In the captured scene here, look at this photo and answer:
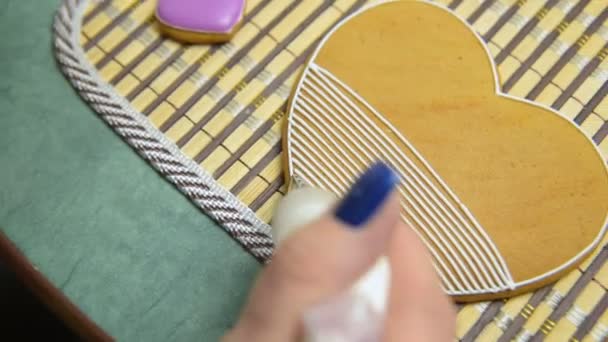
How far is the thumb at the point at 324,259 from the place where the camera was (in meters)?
0.25

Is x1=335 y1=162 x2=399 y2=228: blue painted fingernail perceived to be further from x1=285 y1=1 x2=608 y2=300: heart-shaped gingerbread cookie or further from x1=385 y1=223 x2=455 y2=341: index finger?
x1=285 y1=1 x2=608 y2=300: heart-shaped gingerbread cookie

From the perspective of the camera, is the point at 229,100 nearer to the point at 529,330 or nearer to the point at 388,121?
the point at 388,121

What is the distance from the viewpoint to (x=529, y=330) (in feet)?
1.53

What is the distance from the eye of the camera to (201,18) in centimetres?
54

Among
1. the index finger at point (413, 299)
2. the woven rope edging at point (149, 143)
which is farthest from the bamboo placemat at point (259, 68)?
the index finger at point (413, 299)

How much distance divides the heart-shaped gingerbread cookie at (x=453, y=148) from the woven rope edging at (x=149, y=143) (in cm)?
6

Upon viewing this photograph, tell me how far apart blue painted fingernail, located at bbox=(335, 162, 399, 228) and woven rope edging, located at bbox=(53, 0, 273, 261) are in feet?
0.76

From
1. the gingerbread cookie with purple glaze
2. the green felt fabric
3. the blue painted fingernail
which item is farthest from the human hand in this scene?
the gingerbread cookie with purple glaze

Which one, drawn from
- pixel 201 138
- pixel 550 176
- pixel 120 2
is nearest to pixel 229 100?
pixel 201 138

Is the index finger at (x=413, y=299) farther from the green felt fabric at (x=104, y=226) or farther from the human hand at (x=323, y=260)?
the green felt fabric at (x=104, y=226)

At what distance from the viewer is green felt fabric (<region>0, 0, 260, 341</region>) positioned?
0.47 metres

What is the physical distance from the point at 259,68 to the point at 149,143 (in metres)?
0.12

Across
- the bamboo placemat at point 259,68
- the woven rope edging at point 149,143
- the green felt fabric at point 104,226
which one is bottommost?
the green felt fabric at point 104,226

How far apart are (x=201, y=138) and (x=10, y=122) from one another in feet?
0.54
